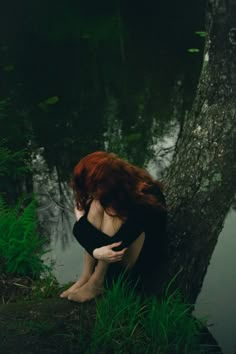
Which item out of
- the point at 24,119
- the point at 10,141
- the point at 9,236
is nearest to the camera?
the point at 9,236

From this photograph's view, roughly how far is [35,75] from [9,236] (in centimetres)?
458

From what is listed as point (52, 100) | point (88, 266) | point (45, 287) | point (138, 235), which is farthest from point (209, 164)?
point (52, 100)

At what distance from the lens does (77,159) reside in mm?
6672

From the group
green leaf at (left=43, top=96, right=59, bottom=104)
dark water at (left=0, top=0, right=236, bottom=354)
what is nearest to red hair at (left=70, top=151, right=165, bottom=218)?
dark water at (left=0, top=0, right=236, bottom=354)

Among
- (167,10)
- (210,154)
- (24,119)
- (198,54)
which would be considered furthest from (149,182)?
(167,10)

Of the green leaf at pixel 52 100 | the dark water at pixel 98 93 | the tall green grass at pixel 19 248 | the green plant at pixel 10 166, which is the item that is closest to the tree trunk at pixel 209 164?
the dark water at pixel 98 93

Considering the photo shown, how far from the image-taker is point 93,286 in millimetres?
3789

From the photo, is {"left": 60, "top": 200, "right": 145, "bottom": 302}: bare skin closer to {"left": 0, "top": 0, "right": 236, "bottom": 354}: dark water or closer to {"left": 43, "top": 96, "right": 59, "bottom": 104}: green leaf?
{"left": 0, "top": 0, "right": 236, "bottom": 354}: dark water

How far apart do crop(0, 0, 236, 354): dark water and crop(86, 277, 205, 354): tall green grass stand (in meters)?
0.73

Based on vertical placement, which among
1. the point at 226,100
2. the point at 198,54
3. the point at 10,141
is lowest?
the point at 10,141

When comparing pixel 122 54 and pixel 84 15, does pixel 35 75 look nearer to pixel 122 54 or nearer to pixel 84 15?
pixel 122 54

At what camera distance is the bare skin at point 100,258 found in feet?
11.9

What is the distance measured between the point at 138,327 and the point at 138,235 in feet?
1.71

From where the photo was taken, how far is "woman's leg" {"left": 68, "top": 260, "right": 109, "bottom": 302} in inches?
148
